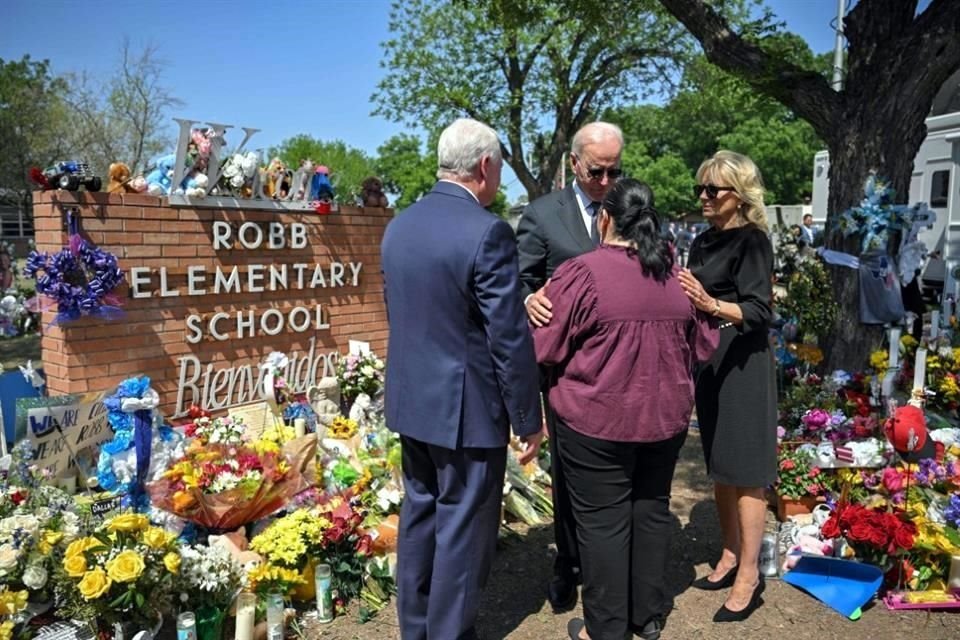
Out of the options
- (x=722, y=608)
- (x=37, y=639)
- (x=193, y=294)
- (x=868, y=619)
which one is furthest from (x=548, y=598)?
(x=193, y=294)

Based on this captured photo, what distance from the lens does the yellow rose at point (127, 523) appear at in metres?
2.51

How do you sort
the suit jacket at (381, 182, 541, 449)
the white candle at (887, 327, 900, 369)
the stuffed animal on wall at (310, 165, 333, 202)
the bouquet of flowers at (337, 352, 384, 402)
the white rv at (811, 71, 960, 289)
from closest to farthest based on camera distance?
the suit jacket at (381, 182, 541, 449) → the white candle at (887, 327, 900, 369) → the bouquet of flowers at (337, 352, 384, 402) → the stuffed animal on wall at (310, 165, 333, 202) → the white rv at (811, 71, 960, 289)

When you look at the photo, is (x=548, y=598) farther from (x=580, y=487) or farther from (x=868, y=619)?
(x=868, y=619)

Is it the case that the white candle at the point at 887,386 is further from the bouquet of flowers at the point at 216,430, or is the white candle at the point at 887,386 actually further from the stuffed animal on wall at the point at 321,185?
the stuffed animal on wall at the point at 321,185

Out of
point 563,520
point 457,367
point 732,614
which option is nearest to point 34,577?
point 457,367

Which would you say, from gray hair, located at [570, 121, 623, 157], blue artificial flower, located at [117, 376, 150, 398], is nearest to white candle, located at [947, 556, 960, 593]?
gray hair, located at [570, 121, 623, 157]

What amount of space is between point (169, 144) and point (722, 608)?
68.5ft

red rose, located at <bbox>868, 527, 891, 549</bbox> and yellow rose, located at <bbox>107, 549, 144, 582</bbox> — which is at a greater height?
yellow rose, located at <bbox>107, 549, 144, 582</bbox>

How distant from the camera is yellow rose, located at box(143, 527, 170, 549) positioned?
2.49 m

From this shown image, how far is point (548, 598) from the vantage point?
3.08 meters

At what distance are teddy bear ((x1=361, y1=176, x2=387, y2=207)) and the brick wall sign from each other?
8 cm

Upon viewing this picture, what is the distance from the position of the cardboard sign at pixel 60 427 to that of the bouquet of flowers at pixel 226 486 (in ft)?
2.05

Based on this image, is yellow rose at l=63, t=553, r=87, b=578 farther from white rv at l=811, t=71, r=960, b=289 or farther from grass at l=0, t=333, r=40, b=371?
white rv at l=811, t=71, r=960, b=289

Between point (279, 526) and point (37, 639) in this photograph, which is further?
point (279, 526)
